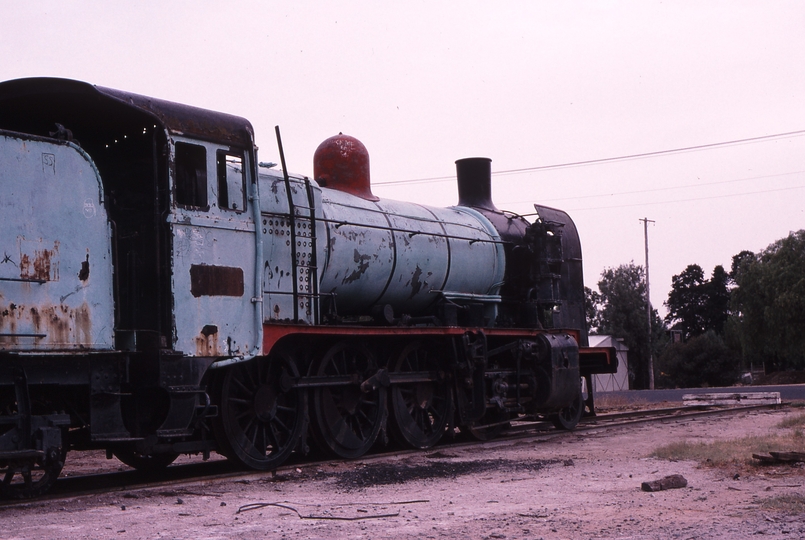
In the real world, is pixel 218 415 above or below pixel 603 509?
above

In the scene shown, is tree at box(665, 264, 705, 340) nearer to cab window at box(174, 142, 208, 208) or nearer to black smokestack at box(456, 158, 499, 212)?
black smokestack at box(456, 158, 499, 212)

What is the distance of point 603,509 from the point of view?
6672 millimetres

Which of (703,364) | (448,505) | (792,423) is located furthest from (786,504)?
(703,364)

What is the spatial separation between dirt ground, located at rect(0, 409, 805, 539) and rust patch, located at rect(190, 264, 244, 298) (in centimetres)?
192

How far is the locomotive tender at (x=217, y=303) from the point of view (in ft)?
24.8

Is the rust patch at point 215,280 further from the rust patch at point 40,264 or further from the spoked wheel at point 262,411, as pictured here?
the rust patch at point 40,264

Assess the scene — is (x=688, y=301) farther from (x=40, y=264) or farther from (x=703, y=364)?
(x=40, y=264)

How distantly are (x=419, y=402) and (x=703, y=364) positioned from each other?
45419mm

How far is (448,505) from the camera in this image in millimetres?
7059

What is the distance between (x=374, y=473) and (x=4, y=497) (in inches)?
140

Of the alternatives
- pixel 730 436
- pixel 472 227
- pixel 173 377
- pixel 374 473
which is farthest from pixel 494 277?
pixel 173 377

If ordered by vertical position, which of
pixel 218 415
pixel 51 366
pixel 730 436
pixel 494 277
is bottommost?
pixel 730 436

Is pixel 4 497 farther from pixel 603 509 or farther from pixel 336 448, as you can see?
pixel 603 509

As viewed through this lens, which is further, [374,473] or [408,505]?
[374,473]
